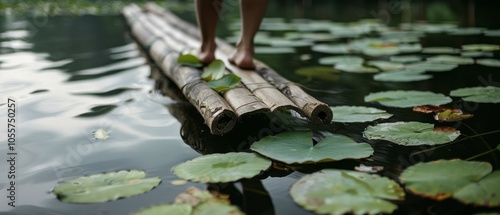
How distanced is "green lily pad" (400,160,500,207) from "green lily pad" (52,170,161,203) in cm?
57

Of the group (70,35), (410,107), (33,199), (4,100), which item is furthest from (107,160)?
(70,35)

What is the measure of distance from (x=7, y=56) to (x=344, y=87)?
2028mm

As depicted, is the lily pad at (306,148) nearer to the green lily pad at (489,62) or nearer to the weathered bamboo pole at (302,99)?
the weathered bamboo pole at (302,99)

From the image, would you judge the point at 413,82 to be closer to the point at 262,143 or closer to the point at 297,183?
the point at 262,143

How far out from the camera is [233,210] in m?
0.92

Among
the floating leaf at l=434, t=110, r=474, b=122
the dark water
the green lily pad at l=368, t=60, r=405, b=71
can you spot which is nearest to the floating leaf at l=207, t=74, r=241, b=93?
the dark water

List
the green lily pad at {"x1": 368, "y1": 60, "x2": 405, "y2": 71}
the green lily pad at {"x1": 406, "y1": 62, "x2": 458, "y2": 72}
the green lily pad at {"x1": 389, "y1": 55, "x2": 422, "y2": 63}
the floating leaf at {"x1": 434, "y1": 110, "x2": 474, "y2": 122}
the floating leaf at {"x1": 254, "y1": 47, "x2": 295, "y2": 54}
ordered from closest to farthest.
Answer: the floating leaf at {"x1": 434, "y1": 110, "x2": 474, "y2": 122}
the green lily pad at {"x1": 406, "y1": 62, "x2": 458, "y2": 72}
the green lily pad at {"x1": 368, "y1": 60, "x2": 405, "y2": 71}
the green lily pad at {"x1": 389, "y1": 55, "x2": 422, "y2": 63}
the floating leaf at {"x1": 254, "y1": 47, "x2": 295, "y2": 54}

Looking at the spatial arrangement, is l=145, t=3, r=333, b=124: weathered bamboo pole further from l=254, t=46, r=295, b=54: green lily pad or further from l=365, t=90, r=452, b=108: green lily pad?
l=254, t=46, r=295, b=54: green lily pad

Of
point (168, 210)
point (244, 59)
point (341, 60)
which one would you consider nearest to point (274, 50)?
point (341, 60)

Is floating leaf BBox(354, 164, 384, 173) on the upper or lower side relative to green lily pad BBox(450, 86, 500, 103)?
lower

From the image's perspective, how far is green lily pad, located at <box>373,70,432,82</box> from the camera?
2.09m

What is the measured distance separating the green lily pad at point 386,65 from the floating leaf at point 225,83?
1.06 meters

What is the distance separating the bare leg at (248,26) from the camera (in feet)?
6.09

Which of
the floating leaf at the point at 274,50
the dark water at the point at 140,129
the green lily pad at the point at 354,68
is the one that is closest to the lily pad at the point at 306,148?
the dark water at the point at 140,129
